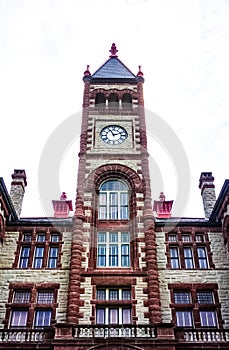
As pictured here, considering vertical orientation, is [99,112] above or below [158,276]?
above

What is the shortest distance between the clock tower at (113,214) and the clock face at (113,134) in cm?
8

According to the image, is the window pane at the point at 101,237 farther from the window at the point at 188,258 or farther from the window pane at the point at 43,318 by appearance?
the window pane at the point at 43,318

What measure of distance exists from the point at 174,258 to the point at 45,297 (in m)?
8.43

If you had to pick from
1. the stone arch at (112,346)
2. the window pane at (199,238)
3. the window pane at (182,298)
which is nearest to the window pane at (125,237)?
the window pane at (199,238)

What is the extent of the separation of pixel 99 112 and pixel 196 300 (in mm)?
18058

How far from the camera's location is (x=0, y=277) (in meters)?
25.6

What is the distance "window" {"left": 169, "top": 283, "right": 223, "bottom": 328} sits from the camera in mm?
24000

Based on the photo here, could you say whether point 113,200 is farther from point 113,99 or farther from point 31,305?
point 113,99

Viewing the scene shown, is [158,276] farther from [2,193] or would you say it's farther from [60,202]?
[60,202]

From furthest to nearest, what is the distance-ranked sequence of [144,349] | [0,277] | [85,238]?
[85,238]
[0,277]
[144,349]

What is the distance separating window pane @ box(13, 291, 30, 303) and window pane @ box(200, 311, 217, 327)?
10.2m

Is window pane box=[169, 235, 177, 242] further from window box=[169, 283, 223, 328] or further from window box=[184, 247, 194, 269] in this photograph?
window box=[169, 283, 223, 328]

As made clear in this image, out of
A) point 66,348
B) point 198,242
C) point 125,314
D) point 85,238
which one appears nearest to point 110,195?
point 85,238

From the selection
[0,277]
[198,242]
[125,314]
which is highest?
[198,242]
